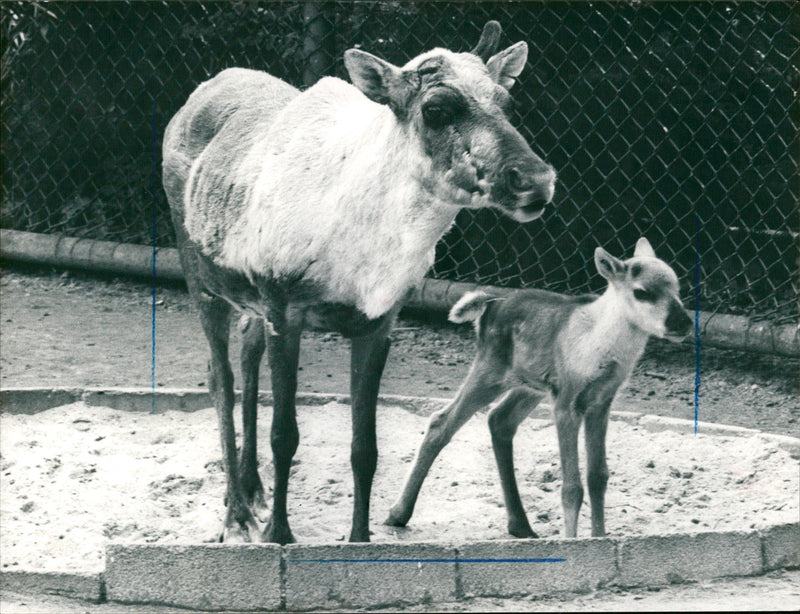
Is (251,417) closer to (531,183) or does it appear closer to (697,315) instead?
(531,183)

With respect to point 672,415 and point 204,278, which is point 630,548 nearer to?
point 204,278

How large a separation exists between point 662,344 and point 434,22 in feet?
6.85

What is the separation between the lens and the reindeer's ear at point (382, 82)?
460cm

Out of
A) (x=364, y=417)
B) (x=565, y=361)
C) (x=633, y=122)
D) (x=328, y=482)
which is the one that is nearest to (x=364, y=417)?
(x=364, y=417)

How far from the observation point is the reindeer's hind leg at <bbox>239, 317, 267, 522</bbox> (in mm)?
5547

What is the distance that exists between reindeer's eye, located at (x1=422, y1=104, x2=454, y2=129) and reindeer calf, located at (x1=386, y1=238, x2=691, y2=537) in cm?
93

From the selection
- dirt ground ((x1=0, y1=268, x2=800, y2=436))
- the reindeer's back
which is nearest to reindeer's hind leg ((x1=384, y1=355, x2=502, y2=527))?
the reindeer's back

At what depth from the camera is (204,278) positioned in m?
5.52

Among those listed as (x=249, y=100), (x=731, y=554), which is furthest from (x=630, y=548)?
(x=249, y=100)

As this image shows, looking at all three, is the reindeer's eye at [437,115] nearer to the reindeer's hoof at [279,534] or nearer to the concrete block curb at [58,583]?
the reindeer's hoof at [279,534]

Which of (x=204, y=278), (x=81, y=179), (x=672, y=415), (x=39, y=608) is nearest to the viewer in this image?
(x=39, y=608)

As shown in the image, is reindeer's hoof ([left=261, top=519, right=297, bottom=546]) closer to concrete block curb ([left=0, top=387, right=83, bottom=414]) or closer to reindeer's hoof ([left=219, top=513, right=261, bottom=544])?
reindeer's hoof ([left=219, top=513, right=261, bottom=544])

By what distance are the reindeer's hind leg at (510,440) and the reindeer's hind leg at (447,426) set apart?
0.07 metres

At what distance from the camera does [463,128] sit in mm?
4520
